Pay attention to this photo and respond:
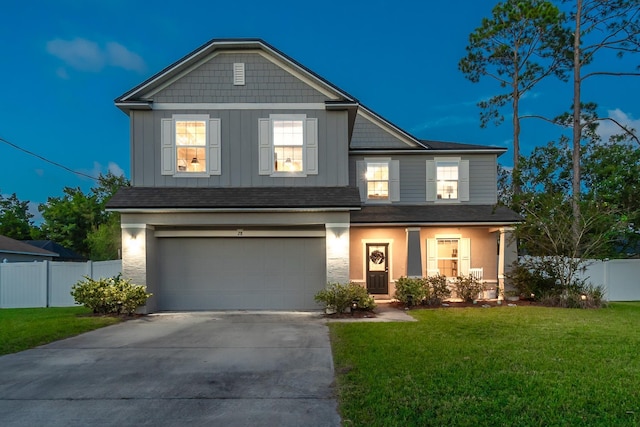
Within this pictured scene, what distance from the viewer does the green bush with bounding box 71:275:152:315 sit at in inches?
408

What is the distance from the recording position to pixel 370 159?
14.6m

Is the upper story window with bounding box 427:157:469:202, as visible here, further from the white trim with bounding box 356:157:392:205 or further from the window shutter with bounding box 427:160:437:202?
the white trim with bounding box 356:157:392:205

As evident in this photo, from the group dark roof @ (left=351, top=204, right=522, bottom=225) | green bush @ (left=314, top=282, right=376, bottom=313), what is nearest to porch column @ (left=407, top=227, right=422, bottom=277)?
dark roof @ (left=351, top=204, right=522, bottom=225)

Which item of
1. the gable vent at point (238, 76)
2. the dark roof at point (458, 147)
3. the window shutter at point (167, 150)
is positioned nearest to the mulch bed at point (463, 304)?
the dark roof at point (458, 147)

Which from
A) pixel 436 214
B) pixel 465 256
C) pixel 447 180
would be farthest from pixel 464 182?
pixel 465 256

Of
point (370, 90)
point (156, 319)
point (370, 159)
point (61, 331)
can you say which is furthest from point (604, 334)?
point (370, 90)

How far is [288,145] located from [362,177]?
399cm

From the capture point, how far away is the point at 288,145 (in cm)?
1138

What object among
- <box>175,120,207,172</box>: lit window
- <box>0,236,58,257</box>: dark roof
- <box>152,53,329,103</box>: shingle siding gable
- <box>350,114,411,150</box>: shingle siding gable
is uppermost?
<box>152,53,329,103</box>: shingle siding gable

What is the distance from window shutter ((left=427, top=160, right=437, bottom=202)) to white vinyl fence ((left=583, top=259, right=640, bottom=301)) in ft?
20.9

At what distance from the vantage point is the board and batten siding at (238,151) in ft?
36.8

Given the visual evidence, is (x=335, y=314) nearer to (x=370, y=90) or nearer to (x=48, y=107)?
(x=48, y=107)

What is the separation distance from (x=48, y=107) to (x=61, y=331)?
8458cm

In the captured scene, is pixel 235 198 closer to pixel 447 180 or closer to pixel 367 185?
pixel 367 185
